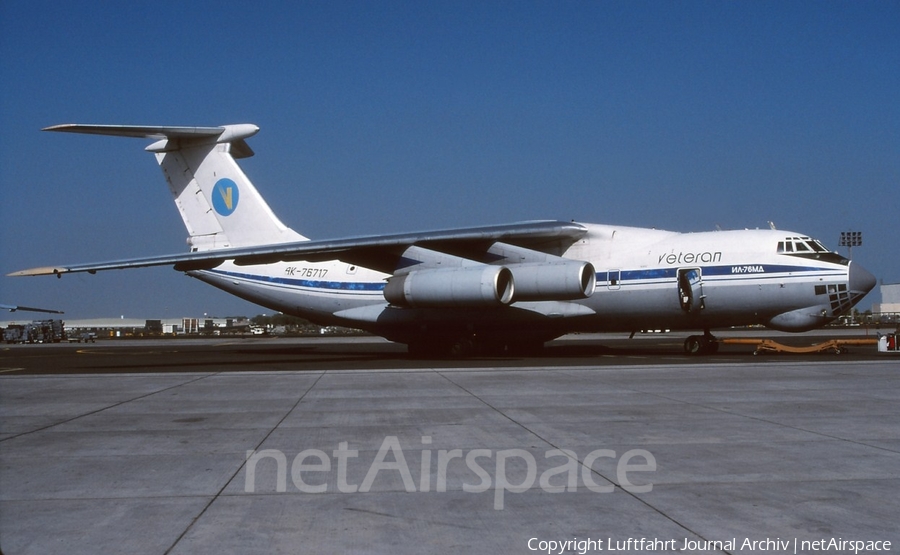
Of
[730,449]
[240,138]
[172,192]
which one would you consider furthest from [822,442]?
[172,192]

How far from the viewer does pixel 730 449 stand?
20.5ft

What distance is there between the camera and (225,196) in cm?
2238

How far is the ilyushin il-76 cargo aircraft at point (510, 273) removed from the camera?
55.8 ft

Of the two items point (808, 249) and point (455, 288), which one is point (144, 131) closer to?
point (455, 288)

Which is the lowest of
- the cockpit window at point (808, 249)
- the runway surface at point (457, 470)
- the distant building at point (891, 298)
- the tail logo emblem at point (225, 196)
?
the runway surface at point (457, 470)

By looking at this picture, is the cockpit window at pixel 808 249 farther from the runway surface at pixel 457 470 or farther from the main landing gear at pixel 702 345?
the runway surface at pixel 457 470

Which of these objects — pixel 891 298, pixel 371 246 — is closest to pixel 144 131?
pixel 371 246

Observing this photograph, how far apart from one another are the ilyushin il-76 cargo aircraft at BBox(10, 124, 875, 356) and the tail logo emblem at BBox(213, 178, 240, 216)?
3 cm

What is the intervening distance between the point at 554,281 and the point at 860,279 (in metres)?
6.33

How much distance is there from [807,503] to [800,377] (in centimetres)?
806

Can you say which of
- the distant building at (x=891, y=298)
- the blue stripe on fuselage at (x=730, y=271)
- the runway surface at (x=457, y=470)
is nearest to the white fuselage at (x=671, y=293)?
the blue stripe on fuselage at (x=730, y=271)

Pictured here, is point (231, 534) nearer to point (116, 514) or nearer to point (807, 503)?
point (116, 514)

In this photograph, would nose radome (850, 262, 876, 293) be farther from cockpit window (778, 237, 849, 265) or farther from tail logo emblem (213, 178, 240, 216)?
tail logo emblem (213, 178, 240, 216)

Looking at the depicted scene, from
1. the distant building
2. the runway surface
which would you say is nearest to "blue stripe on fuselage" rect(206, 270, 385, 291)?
the runway surface
